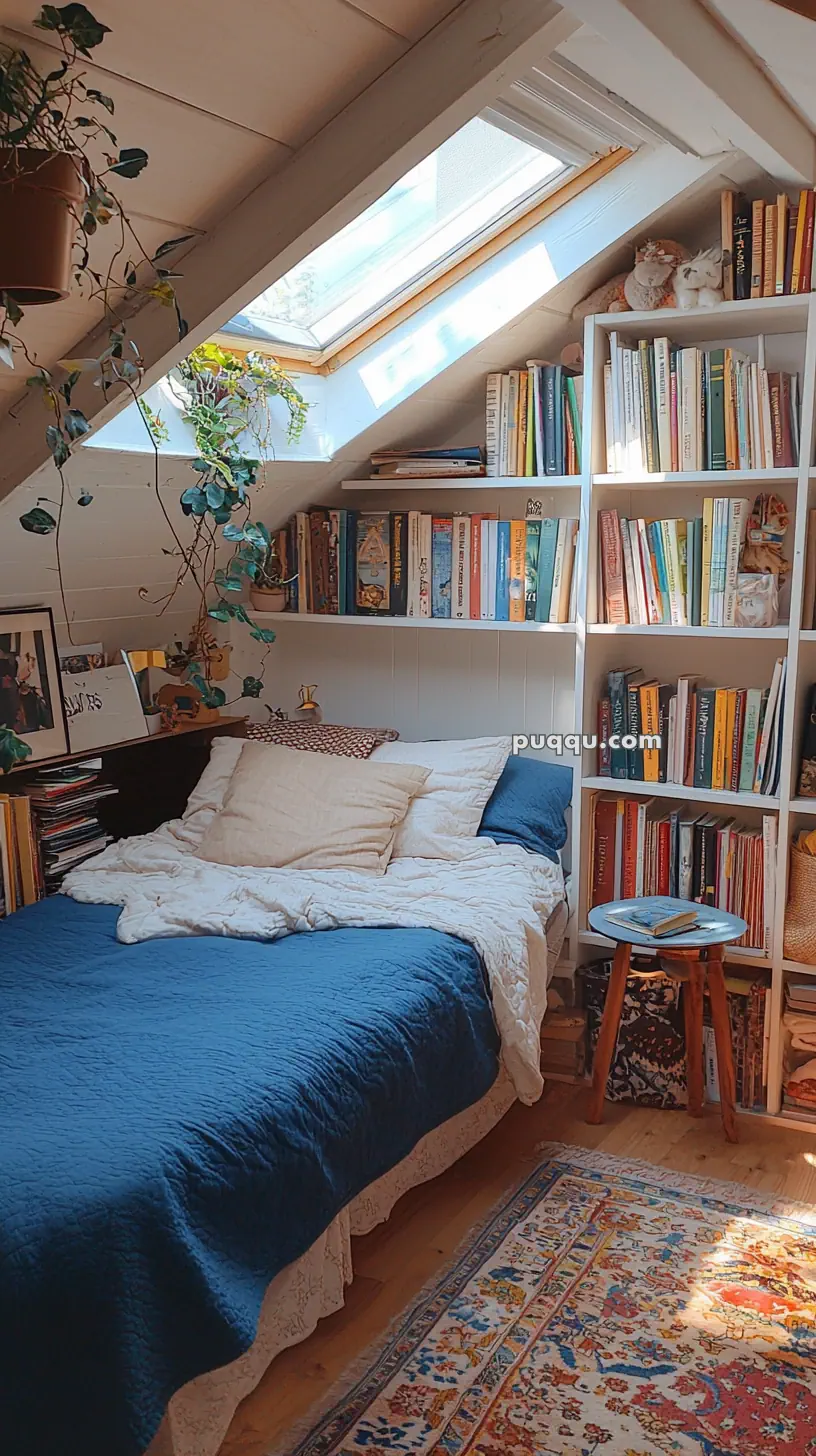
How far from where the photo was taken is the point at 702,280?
9.54 ft

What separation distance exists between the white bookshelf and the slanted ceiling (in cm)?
126

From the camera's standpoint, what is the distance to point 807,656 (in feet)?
9.70

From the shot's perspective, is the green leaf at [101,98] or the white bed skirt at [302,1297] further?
the white bed skirt at [302,1297]

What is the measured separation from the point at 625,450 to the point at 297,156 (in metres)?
1.31

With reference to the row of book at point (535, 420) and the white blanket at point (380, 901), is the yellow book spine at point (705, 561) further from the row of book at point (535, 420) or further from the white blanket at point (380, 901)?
the white blanket at point (380, 901)

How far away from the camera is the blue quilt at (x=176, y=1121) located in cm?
151

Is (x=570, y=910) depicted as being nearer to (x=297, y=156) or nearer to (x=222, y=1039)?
(x=222, y=1039)

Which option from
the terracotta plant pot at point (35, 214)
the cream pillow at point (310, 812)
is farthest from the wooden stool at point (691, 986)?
the terracotta plant pot at point (35, 214)

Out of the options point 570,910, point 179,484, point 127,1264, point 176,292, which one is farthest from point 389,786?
point 127,1264

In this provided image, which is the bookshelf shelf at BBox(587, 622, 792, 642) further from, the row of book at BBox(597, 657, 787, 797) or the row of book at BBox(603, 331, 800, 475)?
the row of book at BBox(603, 331, 800, 475)

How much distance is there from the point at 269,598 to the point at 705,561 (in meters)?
1.23

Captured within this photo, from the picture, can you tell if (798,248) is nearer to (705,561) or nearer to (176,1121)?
(705,561)

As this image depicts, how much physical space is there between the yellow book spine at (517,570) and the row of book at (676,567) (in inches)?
8.3

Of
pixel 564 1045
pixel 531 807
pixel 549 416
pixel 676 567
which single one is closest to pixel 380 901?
pixel 531 807
